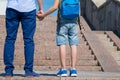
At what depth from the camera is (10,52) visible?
7.75 metres

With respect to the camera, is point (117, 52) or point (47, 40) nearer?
point (117, 52)

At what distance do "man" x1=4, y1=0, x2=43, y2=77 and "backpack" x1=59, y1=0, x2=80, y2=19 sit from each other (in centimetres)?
36

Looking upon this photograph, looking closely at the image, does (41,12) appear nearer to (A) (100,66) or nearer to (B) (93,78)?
(B) (93,78)

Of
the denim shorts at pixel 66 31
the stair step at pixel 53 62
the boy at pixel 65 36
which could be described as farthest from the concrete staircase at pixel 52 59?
the denim shorts at pixel 66 31

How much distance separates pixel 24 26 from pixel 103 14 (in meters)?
11.1

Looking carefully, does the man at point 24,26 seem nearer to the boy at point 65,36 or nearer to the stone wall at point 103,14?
the boy at point 65,36

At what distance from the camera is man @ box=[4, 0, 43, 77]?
7.68 metres

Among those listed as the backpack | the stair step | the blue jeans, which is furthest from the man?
the stair step

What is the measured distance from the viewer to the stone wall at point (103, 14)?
53.2 feet

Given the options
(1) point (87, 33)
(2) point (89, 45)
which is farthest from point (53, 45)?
(1) point (87, 33)

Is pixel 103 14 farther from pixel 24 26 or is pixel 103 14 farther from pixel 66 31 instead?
pixel 24 26

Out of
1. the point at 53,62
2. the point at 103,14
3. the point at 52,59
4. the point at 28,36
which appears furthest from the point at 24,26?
the point at 103,14

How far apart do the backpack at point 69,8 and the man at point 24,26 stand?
36 cm

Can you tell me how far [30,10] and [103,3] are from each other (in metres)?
11.4
